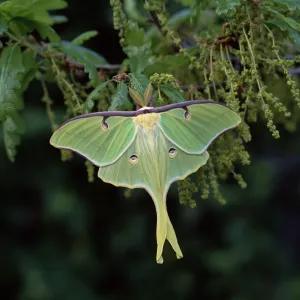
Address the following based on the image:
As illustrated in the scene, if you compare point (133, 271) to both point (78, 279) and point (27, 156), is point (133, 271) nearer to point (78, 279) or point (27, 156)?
point (78, 279)

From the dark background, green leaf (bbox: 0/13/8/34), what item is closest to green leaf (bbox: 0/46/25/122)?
green leaf (bbox: 0/13/8/34)

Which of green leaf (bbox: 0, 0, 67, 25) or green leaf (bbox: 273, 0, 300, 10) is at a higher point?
green leaf (bbox: 273, 0, 300, 10)

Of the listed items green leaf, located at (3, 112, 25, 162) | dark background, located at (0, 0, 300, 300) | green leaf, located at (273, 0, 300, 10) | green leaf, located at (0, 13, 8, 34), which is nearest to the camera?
green leaf, located at (273, 0, 300, 10)

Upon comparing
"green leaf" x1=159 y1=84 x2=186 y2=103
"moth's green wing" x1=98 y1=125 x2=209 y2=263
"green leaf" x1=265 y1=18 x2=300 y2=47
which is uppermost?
"green leaf" x1=265 y1=18 x2=300 y2=47

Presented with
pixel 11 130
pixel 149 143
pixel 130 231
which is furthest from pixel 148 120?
pixel 130 231

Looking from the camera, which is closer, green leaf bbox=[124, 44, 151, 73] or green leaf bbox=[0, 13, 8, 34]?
green leaf bbox=[0, 13, 8, 34]

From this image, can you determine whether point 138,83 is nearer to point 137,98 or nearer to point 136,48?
point 137,98

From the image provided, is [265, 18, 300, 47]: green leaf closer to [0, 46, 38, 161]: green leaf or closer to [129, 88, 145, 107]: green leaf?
[129, 88, 145, 107]: green leaf
